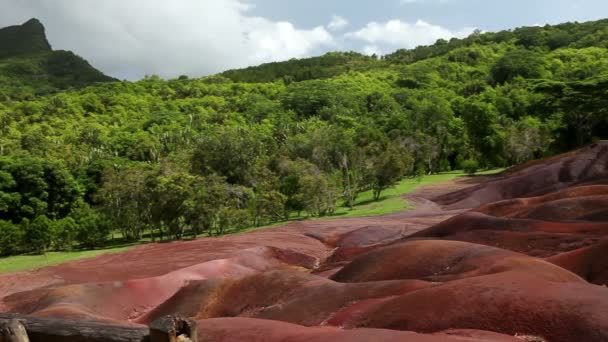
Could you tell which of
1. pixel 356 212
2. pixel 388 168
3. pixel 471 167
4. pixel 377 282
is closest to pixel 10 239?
pixel 356 212

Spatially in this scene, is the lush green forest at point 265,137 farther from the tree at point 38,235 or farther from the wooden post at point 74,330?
the wooden post at point 74,330

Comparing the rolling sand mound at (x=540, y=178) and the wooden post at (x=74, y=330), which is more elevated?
the wooden post at (x=74, y=330)

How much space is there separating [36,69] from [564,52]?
515 feet

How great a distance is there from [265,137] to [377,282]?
7606 cm

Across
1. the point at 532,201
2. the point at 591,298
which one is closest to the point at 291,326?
the point at 591,298

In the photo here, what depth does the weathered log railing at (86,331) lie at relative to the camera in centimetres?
624

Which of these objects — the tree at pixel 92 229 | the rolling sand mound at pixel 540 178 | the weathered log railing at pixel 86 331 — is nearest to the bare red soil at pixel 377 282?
the rolling sand mound at pixel 540 178

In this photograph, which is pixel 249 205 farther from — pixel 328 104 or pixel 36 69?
pixel 36 69

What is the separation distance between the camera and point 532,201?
33.3m

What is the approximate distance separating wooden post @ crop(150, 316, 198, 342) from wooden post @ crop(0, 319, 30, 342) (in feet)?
6.41

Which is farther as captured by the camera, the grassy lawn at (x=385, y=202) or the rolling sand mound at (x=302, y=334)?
the grassy lawn at (x=385, y=202)

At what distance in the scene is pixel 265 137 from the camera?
89562mm

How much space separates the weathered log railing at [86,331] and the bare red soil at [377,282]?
3.24m

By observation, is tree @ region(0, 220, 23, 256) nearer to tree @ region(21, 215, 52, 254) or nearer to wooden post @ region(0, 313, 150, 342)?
tree @ region(21, 215, 52, 254)
